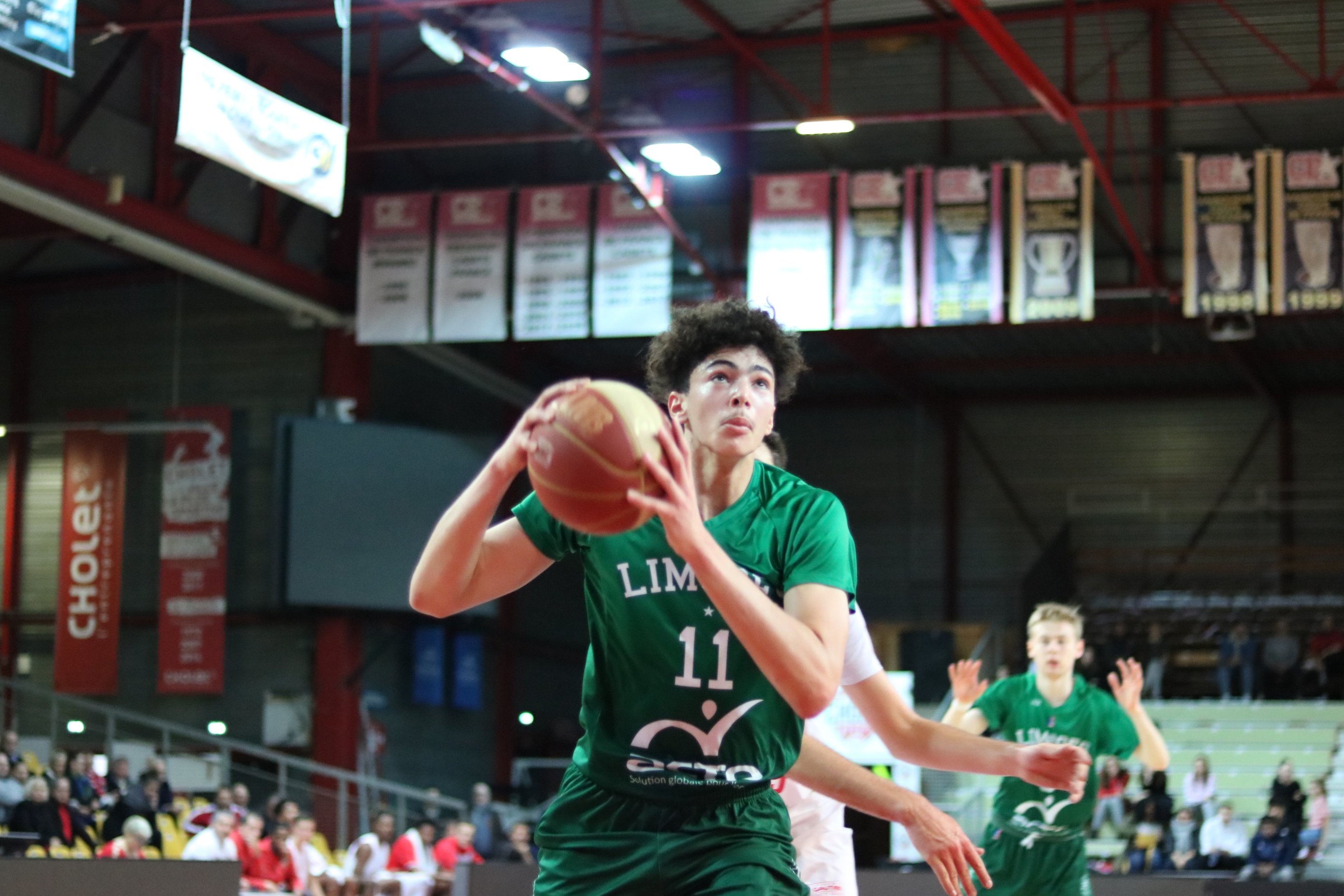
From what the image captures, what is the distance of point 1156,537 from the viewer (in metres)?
31.1

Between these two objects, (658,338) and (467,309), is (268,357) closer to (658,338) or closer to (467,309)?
(467,309)

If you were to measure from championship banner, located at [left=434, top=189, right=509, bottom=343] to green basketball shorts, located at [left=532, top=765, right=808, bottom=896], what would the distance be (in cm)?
1760

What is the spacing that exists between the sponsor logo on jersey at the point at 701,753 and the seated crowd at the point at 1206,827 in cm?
1692

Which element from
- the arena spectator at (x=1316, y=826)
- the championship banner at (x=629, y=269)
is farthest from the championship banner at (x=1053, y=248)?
the arena spectator at (x=1316, y=826)

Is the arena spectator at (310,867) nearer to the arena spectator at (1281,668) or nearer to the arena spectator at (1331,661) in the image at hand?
the arena spectator at (1281,668)

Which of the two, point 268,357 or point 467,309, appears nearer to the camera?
point 467,309

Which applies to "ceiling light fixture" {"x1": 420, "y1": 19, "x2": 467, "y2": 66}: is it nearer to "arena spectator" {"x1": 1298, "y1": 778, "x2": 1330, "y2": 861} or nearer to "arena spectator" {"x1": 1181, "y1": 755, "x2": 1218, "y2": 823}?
"arena spectator" {"x1": 1181, "y1": 755, "x2": 1218, "y2": 823}

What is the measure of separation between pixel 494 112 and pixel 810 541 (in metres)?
22.9

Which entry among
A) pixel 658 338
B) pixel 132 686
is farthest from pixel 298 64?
pixel 658 338

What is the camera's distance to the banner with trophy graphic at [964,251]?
1997 centimetres

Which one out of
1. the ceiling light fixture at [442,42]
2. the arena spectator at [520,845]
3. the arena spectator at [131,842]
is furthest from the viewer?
the arena spectator at [520,845]

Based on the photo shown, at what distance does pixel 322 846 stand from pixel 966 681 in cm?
1657

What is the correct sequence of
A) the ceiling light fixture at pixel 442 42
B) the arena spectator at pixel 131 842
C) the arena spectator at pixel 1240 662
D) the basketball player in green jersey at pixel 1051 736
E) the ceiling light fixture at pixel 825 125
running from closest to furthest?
1. the basketball player in green jersey at pixel 1051 736
2. the arena spectator at pixel 131 842
3. the ceiling light fixture at pixel 442 42
4. the ceiling light fixture at pixel 825 125
5. the arena spectator at pixel 1240 662

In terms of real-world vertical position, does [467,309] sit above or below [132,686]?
above
